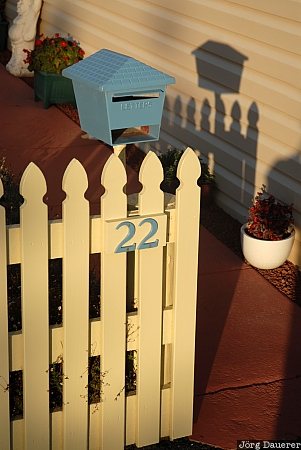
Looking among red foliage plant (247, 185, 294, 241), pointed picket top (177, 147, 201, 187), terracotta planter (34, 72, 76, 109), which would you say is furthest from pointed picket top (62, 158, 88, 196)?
terracotta planter (34, 72, 76, 109)

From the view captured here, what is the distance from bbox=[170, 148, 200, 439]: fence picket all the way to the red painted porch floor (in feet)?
0.79

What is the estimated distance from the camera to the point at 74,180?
14.5 ft

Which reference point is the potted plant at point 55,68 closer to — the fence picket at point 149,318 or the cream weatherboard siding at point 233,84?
the cream weatherboard siding at point 233,84

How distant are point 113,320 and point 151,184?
70 cm

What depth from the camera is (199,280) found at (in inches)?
282

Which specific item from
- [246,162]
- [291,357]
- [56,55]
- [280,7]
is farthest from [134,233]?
[56,55]

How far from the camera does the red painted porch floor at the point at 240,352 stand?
5.38 meters

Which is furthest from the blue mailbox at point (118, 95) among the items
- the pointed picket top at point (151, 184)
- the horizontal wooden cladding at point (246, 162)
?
the horizontal wooden cladding at point (246, 162)

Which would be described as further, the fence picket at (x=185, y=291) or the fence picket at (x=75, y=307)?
the fence picket at (x=185, y=291)

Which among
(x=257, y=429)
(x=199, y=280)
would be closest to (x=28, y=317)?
(x=257, y=429)

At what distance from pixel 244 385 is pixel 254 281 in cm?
149

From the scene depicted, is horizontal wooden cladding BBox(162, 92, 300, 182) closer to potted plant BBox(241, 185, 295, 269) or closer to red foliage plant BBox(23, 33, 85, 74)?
potted plant BBox(241, 185, 295, 269)

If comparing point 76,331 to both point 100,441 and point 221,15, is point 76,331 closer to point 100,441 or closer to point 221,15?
point 100,441

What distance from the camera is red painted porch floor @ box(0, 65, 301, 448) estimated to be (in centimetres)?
538
